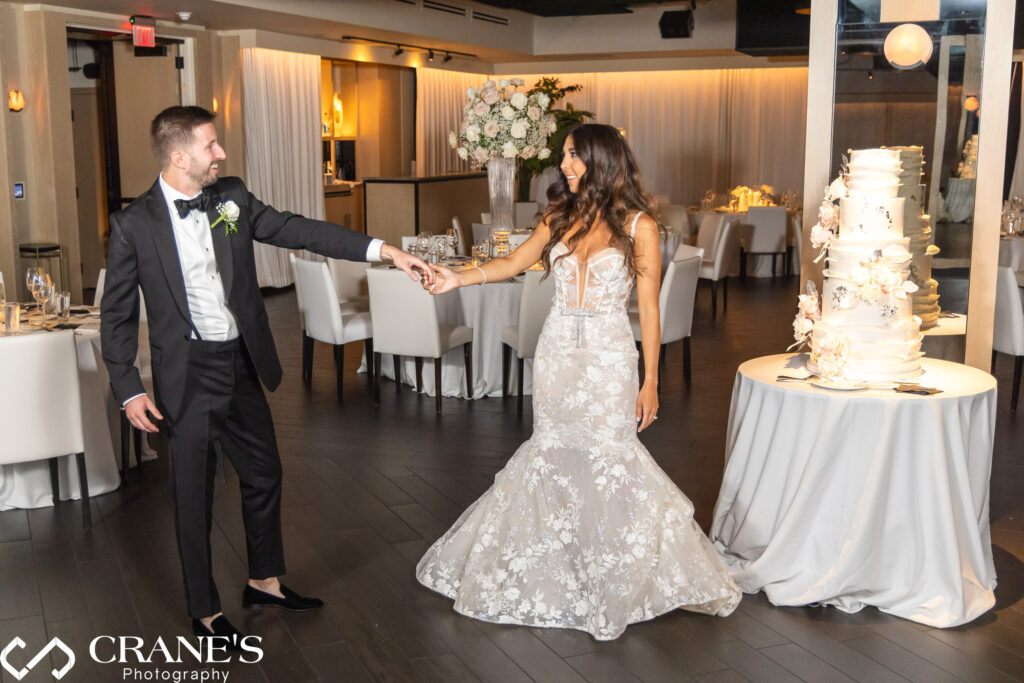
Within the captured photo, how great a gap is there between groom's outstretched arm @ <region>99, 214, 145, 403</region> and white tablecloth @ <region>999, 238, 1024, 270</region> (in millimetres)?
7749

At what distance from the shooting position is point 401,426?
638 centimetres

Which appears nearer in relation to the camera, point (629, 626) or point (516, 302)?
point (629, 626)

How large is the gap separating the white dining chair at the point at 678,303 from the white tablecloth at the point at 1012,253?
3.12 metres

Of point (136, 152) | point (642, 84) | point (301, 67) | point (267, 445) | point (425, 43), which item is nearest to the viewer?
point (267, 445)

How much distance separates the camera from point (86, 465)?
5.10 meters

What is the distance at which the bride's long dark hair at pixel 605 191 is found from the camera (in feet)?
11.6

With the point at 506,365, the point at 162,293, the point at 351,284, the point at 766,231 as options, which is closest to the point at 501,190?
the point at 351,284

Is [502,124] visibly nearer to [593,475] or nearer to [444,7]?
[593,475]

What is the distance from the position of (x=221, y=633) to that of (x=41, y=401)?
5.64ft

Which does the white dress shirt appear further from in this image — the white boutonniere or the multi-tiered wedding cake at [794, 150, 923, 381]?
the multi-tiered wedding cake at [794, 150, 923, 381]

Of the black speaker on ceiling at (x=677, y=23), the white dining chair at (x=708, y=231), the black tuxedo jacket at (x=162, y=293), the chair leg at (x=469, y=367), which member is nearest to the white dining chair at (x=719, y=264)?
the white dining chair at (x=708, y=231)

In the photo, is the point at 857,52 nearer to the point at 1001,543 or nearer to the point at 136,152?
the point at 1001,543

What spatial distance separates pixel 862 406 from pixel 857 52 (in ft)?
6.01

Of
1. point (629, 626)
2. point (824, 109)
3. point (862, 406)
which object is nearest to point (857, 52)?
point (824, 109)
